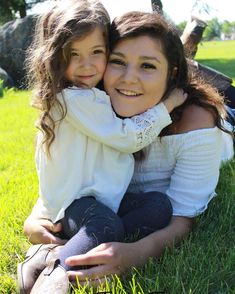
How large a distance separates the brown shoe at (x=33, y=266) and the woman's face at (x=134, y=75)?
31.0 inches

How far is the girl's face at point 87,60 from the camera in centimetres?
247

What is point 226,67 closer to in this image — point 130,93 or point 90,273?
point 130,93

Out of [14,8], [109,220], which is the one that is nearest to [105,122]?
[109,220]

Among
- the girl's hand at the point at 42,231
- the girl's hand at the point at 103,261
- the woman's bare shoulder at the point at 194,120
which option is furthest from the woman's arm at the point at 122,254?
the woman's bare shoulder at the point at 194,120

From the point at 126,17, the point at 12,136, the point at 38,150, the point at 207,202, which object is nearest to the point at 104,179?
the point at 38,150

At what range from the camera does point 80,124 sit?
7.86ft

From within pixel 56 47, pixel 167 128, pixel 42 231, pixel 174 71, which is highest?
pixel 56 47

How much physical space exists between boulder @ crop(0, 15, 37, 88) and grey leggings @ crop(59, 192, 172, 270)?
35.3 feet

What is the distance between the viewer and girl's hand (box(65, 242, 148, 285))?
1990mm

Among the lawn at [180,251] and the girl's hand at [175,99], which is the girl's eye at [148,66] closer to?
the girl's hand at [175,99]

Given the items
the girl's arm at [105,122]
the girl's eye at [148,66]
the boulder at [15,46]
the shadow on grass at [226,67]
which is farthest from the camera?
the shadow on grass at [226,67]

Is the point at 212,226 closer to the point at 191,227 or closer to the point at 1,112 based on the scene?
the point at 191,227

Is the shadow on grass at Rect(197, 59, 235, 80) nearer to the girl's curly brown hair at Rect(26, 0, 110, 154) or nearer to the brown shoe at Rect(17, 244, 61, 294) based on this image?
the girl's curly brown hair at Rect(26, 0, 110, 154)

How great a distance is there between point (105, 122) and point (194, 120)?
56cm
